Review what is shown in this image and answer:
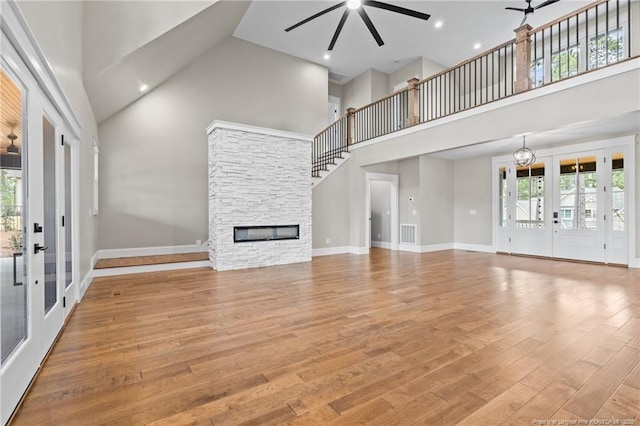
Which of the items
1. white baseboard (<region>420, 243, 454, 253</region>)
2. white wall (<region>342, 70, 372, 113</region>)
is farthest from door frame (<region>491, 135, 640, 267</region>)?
white wall (<region>342, 70, 372, 113</region>)

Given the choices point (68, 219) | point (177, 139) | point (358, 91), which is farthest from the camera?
point (358, 91)

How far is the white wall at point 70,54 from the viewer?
2.31m

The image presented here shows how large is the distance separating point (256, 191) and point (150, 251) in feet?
9.39

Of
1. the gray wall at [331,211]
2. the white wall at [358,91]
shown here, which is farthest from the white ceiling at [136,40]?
the white wall at [358,91]

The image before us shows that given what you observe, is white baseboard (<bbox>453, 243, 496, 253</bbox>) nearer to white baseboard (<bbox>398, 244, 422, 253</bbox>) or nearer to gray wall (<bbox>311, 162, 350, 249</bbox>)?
white baseboard (<bbox>398, 244, 422, 253</bbox>)

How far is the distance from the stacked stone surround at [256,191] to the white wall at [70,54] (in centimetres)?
209

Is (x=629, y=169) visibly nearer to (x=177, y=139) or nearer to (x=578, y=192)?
(x=578, y=192)

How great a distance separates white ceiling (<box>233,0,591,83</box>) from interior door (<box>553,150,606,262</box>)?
356 cm

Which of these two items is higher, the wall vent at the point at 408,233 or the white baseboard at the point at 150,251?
the wall vent at the point at 408,233

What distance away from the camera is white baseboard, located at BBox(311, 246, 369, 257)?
823 cm

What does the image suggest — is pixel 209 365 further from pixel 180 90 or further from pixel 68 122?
pixel 180 90

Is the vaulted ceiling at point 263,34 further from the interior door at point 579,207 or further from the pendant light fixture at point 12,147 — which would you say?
the interior door at point 579,207

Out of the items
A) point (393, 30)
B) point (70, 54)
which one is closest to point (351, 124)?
point (393, 30)

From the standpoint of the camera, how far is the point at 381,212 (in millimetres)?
10289
